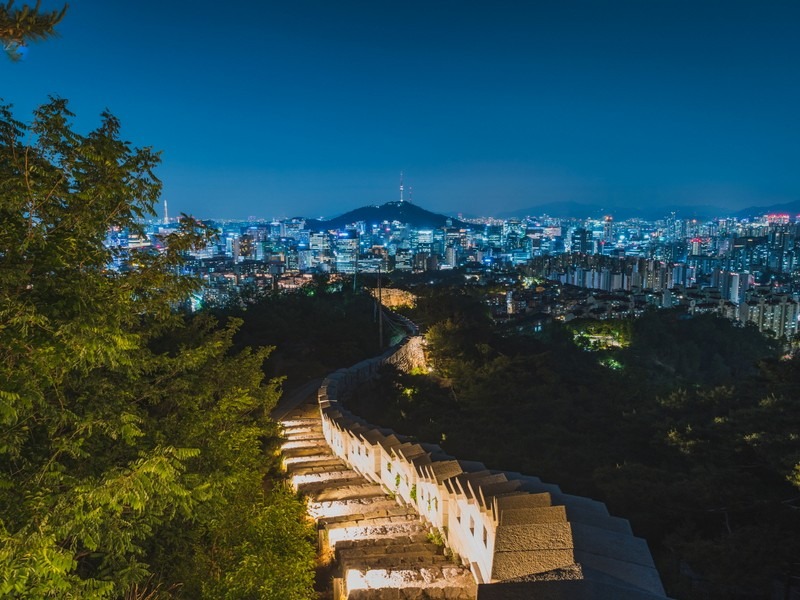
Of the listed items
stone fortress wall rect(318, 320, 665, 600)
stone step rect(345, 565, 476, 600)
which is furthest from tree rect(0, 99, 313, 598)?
stone fortress wall rect(318, 320, 665, 600)

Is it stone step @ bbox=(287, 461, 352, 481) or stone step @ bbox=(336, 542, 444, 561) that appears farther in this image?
stone step @ bbox=(287, 461, 352, 481)

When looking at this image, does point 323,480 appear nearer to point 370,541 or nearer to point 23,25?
point 370,541

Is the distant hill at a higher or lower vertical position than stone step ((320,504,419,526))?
higher

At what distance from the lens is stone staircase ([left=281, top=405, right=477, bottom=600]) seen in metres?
4.43

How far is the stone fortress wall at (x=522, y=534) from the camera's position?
2.80m

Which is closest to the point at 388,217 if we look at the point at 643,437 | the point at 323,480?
the point at 643,437

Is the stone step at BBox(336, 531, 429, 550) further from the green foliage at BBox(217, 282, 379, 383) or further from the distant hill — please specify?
the distant hill

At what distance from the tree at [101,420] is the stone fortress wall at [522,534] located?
4.56 ft

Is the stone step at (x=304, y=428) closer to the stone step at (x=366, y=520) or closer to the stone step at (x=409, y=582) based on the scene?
the stone step at (x=366, y=520)

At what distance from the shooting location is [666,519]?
341 inches

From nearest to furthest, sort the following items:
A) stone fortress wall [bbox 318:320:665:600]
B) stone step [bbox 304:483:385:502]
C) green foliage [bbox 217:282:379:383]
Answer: stone fortress wall [bbox 318:320:665:600] → stone step [bbox 304:483:385:502] → green foliage [bbox 217:282:379:383]

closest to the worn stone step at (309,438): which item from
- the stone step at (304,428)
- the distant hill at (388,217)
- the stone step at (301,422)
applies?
the stone step at (304,428)

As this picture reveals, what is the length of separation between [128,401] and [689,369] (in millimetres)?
33141

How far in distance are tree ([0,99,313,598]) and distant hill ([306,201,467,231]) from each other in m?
147
